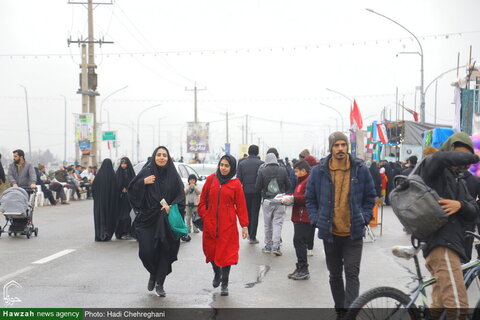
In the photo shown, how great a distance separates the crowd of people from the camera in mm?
4805

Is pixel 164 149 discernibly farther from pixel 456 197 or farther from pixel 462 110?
pixel 462 110

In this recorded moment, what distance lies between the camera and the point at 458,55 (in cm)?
2439

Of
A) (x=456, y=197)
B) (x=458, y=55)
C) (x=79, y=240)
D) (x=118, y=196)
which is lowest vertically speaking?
(x=79, y=240)

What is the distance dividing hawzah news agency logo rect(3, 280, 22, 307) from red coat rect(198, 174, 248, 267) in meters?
2.22

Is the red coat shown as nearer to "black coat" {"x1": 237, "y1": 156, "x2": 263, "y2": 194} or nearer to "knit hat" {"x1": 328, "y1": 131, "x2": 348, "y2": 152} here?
"knit hat" {"x1": 328, "y1": 131, "x2": 348, "y2": 152}

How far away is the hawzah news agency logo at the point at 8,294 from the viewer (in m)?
7.01

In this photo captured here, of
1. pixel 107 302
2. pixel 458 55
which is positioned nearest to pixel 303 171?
pixel 107 302

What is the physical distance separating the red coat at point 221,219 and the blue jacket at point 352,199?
1910 millimetres

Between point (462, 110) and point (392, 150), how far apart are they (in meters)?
15.3

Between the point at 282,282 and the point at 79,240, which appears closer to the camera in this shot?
the point at 282,282

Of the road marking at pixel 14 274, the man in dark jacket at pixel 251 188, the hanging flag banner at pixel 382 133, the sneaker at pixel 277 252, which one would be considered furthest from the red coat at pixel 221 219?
the hanging flag banner at pixel 382 133

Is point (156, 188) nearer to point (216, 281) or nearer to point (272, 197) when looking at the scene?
point (216, 281)

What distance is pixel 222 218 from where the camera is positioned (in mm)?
7734

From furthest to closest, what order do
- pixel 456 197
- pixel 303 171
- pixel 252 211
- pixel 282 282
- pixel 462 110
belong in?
pixel 462 110 → pixel 252 211 → pixel 303 171 → pixel 282 282 → pixel 456 197
